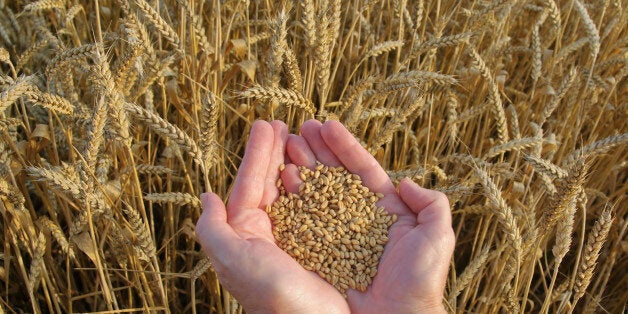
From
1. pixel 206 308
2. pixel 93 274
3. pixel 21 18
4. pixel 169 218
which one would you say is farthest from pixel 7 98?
pixel 21 18

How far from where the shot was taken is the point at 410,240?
1.63m

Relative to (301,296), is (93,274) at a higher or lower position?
lower

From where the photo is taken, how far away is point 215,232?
1.42 meters

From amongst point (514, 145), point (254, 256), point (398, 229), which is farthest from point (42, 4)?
point (514, 145)

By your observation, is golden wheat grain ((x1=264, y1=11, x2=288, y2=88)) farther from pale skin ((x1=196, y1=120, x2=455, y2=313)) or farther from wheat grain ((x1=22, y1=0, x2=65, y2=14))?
wheat grain ((x1=22, y1=0, x2=65, y2=14))

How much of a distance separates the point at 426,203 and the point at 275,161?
1.99ft

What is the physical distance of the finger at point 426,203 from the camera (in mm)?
1597

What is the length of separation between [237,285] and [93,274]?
106 centimetres

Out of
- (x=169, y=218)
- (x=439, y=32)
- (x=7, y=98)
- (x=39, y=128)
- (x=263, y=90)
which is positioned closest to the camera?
(x=7, y=98)

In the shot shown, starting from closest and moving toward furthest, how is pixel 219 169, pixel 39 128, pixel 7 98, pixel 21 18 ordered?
pixel 7 98, pixel 39 128, pixel 219 169, pixel 21 18

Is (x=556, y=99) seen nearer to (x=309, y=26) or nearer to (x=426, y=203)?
(x=426, y=203)

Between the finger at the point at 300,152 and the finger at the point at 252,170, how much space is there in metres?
0.21

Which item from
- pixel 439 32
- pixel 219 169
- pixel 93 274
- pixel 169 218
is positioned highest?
pixel 439 32

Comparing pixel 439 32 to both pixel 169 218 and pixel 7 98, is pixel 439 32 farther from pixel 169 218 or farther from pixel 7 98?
pixel 7 98
